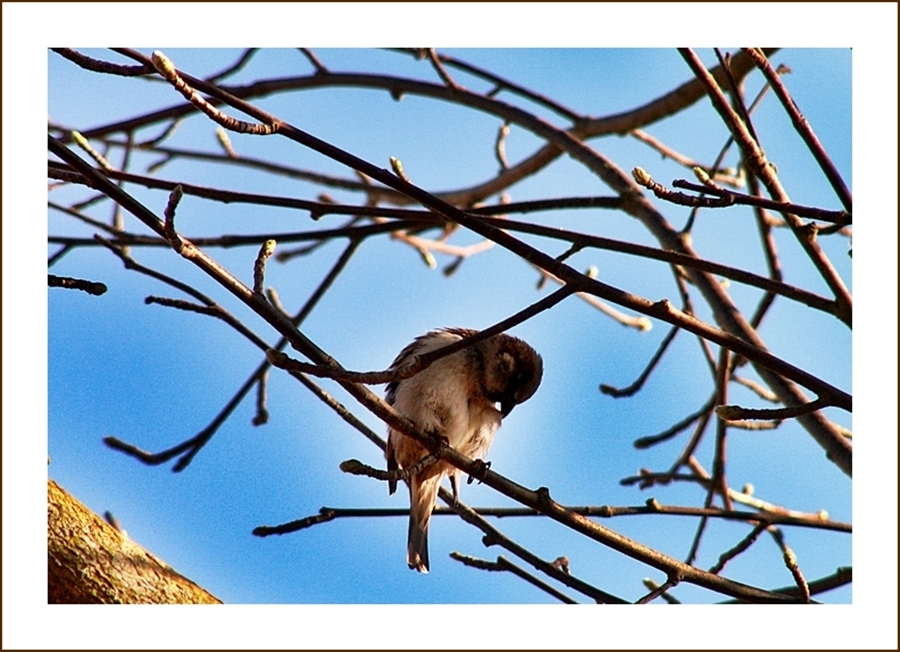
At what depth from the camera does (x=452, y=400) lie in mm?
4680

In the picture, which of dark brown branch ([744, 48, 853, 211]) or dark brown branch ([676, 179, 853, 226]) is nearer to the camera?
dark brown branch ([676, 179, 853, 226])

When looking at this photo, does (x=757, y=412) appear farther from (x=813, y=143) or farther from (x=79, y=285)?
(x=79, y=285)

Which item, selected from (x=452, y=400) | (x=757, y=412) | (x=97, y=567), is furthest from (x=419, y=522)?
(x=757, y=412)

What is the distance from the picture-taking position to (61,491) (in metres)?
3.31

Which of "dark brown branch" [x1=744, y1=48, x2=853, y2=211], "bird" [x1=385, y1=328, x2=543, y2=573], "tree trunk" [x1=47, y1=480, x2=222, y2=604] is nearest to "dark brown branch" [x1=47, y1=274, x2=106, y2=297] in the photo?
"tree trunk" [x1=47, y1=480, x2=222, y2=604]

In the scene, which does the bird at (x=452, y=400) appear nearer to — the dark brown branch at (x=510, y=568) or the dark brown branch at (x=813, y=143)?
the dark brown branch at (x=510, y=568)

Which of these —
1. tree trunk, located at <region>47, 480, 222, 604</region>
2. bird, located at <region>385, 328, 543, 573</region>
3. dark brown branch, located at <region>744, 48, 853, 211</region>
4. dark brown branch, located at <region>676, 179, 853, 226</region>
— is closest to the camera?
dark brown branch, located at <region>676, 179, 853, 226</region>

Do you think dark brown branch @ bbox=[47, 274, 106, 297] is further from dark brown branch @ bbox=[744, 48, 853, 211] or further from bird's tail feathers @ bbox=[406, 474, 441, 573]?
dark brown branch @ bbox=[744, 48, 853, 211]

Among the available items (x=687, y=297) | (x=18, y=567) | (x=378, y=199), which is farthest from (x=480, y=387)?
(x=18, y=567)

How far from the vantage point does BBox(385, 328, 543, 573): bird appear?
177 inches

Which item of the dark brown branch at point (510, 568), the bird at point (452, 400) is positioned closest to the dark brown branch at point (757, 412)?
the dark brown branch at point (510, 568)

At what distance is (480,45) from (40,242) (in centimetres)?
160

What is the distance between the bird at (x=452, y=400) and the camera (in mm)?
4504

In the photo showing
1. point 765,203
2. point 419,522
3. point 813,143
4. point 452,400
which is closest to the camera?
point 765,203
